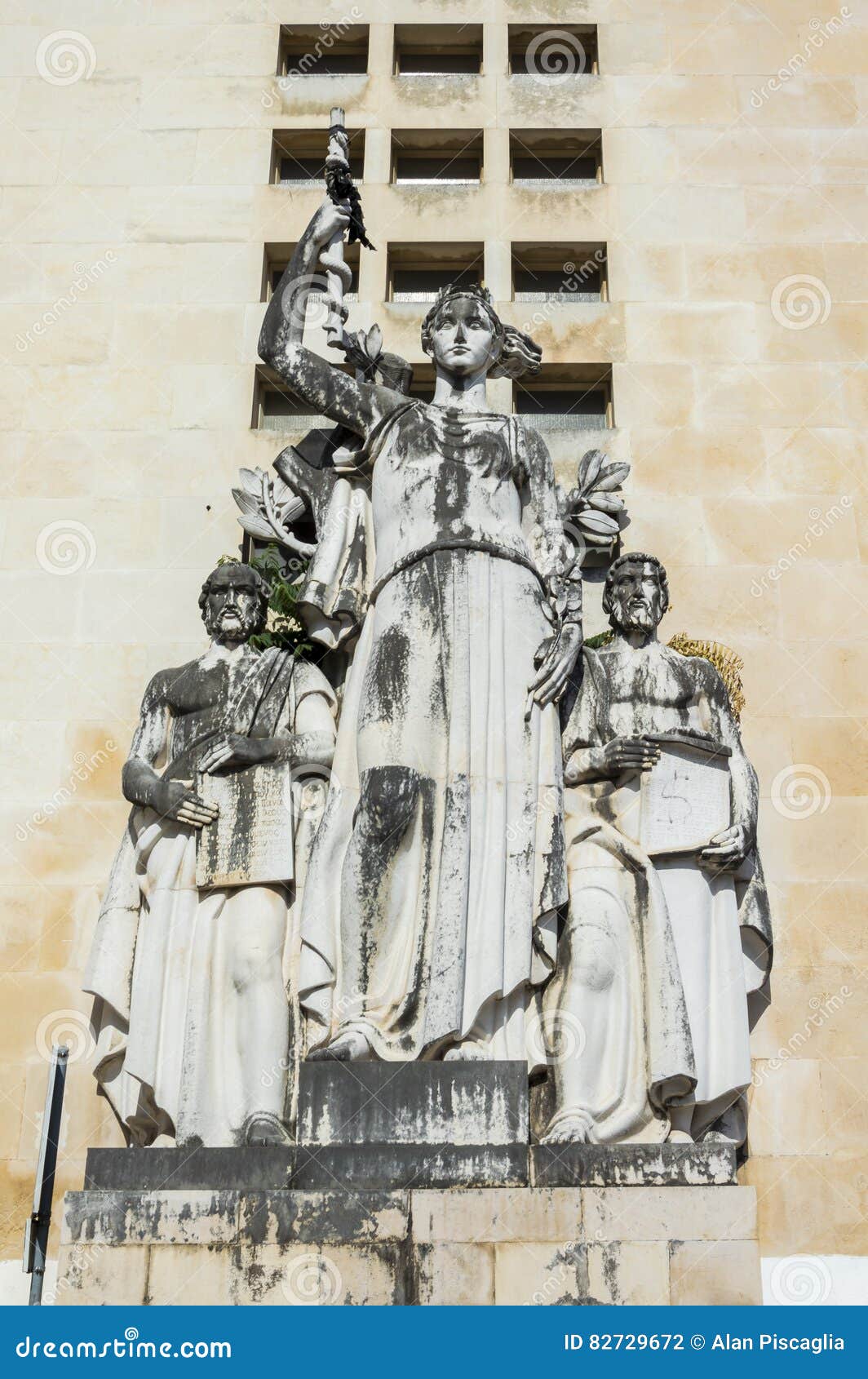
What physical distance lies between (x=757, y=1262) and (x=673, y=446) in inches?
258

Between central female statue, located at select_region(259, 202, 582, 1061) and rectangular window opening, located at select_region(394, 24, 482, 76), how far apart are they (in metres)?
4.46

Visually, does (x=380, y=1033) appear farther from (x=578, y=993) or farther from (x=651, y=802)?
(x=651, y=802)

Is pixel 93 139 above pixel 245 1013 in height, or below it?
above

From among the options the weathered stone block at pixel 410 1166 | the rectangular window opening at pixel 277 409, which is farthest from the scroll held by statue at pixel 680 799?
the rectangular window opening at pixel 277 409

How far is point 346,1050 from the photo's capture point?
8.63m

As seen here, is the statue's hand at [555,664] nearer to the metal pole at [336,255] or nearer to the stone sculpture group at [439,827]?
the stone sculpture group at [439,827]

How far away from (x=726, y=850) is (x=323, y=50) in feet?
26.9

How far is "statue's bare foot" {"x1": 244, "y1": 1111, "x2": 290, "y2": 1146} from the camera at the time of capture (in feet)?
28.8

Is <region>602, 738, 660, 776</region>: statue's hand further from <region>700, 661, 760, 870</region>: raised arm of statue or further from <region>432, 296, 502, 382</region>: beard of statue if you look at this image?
<region>432, 296, 502, 382</region>: beard of statue

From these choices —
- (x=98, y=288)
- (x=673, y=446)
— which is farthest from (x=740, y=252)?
(x=98, y=288)

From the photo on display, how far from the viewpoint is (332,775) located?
9.75 meters

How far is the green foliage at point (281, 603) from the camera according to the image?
11.3 meters

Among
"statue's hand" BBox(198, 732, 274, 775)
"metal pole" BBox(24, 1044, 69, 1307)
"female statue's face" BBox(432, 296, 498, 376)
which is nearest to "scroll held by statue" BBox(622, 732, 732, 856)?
"statue's hand" BBox(198, 732, 274, 775)

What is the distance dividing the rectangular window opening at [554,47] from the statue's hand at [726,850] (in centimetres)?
739
